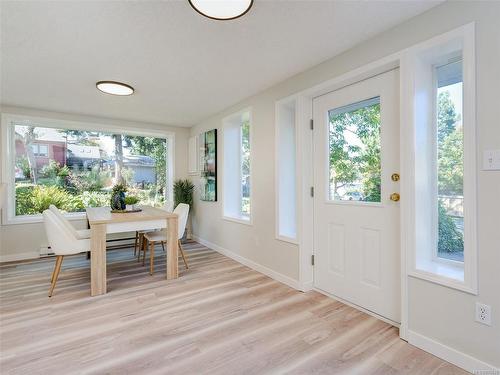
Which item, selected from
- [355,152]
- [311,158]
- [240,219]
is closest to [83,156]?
[240,219]

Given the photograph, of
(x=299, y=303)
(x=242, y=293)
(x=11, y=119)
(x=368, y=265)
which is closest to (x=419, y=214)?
(x=368, y=265)

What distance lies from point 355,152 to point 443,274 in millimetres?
1150

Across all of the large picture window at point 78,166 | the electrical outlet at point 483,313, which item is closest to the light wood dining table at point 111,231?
the large picture window at point 78,166

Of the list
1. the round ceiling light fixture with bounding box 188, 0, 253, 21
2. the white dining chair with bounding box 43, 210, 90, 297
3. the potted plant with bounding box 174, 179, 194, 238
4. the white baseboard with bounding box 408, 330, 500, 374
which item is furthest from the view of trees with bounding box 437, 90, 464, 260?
the potted plant with bounding box 174, 179, 194, 238

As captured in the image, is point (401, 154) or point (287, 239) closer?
point (401, 154)

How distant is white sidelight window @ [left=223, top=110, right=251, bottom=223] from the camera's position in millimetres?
4051

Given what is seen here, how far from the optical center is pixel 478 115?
149 centimetres

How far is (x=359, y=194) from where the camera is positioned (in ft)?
7.55

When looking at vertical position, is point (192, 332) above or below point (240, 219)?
below

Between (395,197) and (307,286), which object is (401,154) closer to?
(395,197)

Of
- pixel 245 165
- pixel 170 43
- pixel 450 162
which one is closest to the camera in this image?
pixel 450 162

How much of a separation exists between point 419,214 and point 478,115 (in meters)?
0.69

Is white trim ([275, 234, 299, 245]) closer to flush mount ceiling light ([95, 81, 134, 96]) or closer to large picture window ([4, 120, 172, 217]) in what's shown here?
flush mount ceiling light ([95, 81, 134, 96])

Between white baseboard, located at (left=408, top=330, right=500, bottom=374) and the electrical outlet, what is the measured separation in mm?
234
